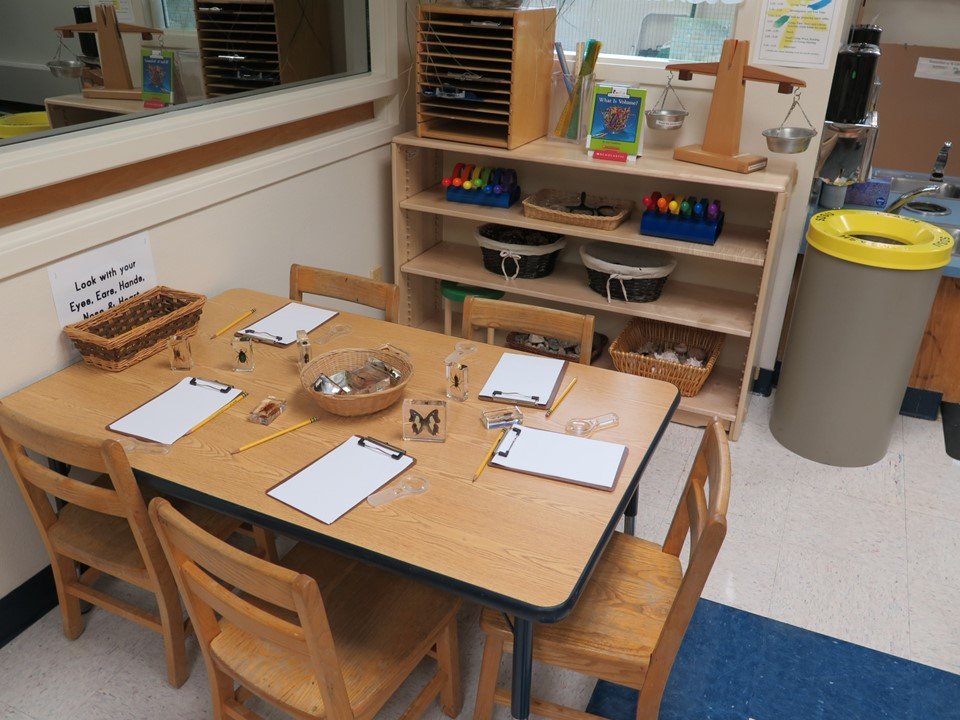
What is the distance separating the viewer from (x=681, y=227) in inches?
109

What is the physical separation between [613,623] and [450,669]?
0.42 meters

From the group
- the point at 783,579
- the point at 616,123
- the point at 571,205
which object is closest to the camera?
the point at 783,579

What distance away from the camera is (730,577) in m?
2.27

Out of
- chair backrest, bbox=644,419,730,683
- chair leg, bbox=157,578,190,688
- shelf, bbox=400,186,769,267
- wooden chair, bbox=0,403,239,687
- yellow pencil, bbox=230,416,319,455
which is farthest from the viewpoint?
shelf, bbox=400,186,769,267

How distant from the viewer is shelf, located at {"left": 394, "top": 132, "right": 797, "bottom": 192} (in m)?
2.57

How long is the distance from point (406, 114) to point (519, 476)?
2.22 metres

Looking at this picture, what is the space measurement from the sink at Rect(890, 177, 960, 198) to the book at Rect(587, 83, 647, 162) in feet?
4.54

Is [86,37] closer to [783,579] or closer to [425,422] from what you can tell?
[425,422]

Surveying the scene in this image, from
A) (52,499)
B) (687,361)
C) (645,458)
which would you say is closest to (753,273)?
(687,361)

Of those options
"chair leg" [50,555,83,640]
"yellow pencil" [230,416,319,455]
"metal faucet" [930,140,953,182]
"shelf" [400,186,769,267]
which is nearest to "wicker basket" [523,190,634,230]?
"shelf" [400,186,769,267]

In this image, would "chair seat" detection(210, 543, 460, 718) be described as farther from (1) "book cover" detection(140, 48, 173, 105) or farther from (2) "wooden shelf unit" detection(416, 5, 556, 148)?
(2) "wooden shelf unit" detection(416, 5, 556, 148)

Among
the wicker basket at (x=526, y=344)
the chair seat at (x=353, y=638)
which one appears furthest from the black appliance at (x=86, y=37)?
the wicker basket at (x=526, y=344)

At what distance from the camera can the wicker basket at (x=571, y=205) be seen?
9.33 ft

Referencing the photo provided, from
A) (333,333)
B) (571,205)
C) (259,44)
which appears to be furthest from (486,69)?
(333,333)
